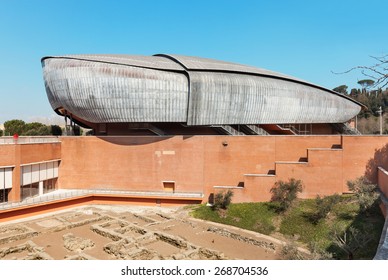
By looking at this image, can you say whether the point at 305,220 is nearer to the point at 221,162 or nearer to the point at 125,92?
the point at 221,162

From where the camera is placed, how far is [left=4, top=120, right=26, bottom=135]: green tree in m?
46.4

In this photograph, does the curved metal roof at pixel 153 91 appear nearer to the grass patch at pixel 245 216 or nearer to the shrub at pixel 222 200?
the shrub at pixel 222 200

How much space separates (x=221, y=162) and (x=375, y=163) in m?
12.9

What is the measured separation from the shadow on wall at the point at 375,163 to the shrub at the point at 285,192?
221 inches

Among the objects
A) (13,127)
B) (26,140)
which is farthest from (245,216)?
(13,127)

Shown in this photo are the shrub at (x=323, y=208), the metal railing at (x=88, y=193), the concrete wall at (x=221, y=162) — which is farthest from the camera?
the metal railing at (x=88, y=193)

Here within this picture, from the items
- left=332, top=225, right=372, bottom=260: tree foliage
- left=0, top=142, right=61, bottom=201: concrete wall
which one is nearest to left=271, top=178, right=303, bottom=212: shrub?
left=332, top=225, right=372, bottom=260: tree foliage

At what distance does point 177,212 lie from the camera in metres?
25.3

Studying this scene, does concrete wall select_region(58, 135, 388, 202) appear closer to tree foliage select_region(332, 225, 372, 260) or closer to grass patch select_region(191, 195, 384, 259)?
grass patch select_region(191, 195, 384, 259)

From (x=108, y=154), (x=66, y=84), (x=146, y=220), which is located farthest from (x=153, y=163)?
(x=66, y=84)

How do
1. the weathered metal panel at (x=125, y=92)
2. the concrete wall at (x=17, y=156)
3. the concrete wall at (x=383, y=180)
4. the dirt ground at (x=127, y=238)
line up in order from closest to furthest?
the dirt ground at (x=127, y=238), the concrete wall at (x=383, y=180), the concrete wall at (x=17, y=156), the weathered metal panel at (x=125, y=92)

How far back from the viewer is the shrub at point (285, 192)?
76.0 feet

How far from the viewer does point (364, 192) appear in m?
21.5

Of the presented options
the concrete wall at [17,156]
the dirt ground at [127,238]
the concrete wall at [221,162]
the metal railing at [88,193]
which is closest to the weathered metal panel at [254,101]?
the concrete wall at [221,162]
